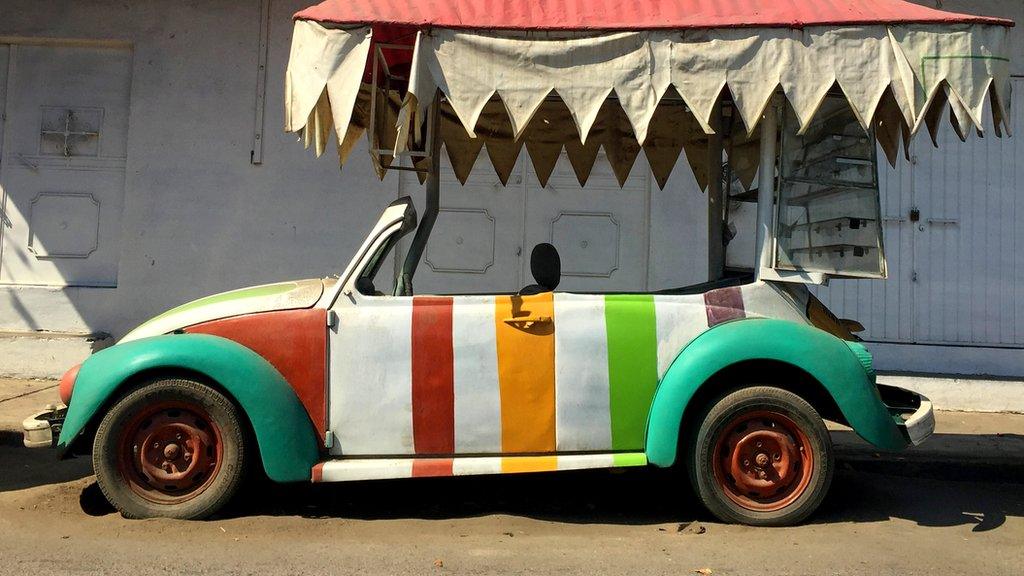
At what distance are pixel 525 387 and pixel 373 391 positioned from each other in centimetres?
75

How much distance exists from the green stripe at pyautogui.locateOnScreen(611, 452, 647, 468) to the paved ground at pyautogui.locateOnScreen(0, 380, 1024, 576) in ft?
1.18

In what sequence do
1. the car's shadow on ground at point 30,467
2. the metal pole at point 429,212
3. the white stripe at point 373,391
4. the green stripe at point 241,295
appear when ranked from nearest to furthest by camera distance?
1. the white stripe at point 373,391
2. the green stripe at point 241,295
3. the metal pole at point 429,212
4. the car's shadow on ground at point 30,467

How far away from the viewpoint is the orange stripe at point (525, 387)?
4113 mm

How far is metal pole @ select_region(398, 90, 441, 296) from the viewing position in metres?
4.59

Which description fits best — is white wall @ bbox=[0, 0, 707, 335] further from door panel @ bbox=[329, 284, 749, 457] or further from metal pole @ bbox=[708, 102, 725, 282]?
door panel @ bbox=[329, 284, 749, 457]

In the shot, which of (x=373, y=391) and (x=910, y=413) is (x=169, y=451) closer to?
(x=373, y=391)

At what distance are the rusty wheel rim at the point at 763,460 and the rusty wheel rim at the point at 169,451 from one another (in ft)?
8.25

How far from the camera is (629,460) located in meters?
4.12

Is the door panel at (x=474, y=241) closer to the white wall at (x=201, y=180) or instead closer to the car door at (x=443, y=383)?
the white wall at (x=201, y=180)

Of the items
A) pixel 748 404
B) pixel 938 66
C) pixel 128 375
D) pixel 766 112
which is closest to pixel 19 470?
pixel 128 375

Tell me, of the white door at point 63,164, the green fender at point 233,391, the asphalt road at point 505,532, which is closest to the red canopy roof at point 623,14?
the green fender at point 233,391

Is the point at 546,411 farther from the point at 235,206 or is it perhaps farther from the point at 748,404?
the point at 235,206

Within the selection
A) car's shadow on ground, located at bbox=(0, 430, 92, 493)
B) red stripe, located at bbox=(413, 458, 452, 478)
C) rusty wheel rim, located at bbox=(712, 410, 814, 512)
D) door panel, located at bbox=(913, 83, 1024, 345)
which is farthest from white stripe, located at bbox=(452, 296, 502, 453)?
door panel, located at bbox=(913, 83, 1024, 345)

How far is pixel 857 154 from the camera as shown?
448 centimetres
